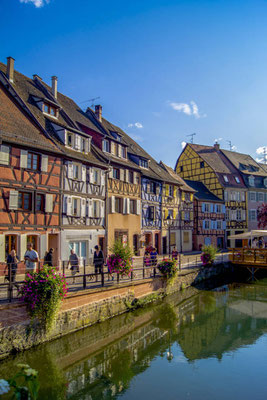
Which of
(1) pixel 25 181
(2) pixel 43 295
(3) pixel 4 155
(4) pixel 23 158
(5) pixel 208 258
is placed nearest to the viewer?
(2) pixel 43 295

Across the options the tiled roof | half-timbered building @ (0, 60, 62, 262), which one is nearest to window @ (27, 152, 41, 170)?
half-timbered building @ (0, 60, 62, 262)

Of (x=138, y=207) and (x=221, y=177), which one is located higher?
(x=221, y=177)

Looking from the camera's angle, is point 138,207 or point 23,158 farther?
point 138,207

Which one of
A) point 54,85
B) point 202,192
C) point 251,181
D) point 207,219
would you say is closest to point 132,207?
point 54,85

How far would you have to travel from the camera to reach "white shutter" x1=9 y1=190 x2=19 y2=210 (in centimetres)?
1535

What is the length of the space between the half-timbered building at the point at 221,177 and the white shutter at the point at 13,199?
1143 inches

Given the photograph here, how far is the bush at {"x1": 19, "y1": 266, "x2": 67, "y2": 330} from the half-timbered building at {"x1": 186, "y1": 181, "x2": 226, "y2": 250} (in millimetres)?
27826

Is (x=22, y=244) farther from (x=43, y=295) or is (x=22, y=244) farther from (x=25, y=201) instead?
(x=43, y=295)

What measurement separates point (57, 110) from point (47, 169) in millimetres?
5245

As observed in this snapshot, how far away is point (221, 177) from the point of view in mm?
40688

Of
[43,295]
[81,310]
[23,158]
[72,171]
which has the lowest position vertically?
[81,310]

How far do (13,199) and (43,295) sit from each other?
6.97 meters

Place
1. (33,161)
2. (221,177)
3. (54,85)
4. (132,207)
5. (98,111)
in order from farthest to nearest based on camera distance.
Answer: (221,177), (98,111), (132,207), (54,85), (33,161)

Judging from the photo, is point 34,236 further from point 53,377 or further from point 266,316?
point 266,316
